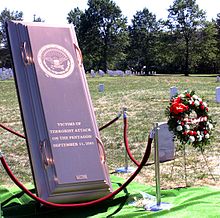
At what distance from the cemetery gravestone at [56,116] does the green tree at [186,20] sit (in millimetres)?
56383

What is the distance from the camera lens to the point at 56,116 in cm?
509

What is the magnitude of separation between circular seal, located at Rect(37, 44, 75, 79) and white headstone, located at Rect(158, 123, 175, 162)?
257cm

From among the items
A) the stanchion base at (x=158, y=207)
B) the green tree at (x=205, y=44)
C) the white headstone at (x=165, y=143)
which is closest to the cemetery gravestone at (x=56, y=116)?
the stanchion base at (x=158, y=207)

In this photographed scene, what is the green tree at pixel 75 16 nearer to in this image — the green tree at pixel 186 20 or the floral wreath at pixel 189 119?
the green tree at pixel 186 20

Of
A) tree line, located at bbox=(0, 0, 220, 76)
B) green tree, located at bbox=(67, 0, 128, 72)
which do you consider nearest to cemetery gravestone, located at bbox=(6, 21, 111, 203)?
tree line, located at bbox=(0, 0, 220, 76)

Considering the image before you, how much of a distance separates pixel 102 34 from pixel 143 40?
999 centimetres

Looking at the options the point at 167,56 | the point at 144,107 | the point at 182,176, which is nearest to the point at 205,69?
the point at 167,56

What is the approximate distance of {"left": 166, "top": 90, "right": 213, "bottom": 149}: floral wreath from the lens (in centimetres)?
573

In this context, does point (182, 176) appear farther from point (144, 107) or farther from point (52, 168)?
point (144, 107)

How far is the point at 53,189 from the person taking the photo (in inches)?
189

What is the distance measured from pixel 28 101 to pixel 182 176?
2910 mm

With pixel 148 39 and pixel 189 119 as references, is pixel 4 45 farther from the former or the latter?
pixel 189 119

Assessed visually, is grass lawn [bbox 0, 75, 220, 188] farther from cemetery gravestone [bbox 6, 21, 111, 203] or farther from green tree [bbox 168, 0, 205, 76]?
green tree [bbox 168, 0, 205, 76]

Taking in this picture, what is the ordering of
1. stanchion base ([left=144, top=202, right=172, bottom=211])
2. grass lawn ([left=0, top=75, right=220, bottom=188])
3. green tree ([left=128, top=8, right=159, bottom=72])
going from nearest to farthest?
stanchion base ([left=144, top=202, right=172, bottom=211]) < grass lawn ([left=0, top=75, right=220, bottom=188]) < green tree ([left=128, top=8, right=159, bottom=72])
